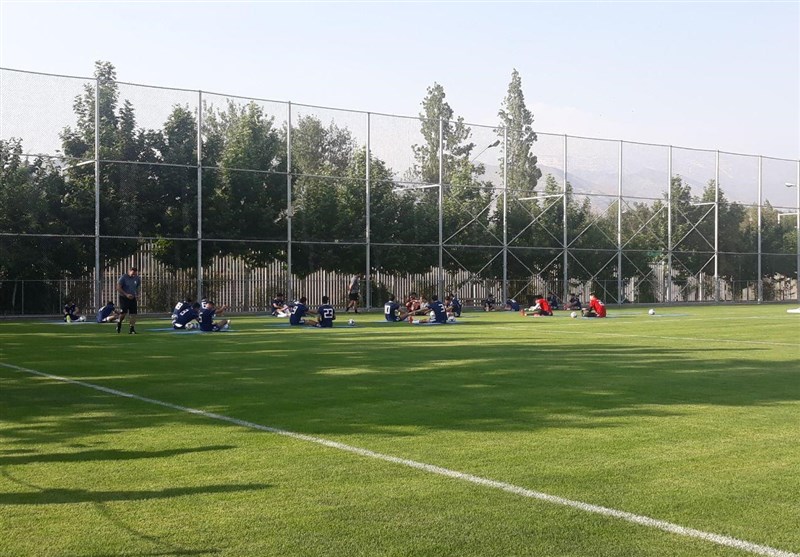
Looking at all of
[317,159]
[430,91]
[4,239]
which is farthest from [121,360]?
[430,91]

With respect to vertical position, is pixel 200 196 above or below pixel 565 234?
above

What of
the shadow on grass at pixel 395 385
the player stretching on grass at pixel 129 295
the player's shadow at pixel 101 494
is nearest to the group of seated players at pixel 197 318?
the player stretching on grass at pixel 129 295

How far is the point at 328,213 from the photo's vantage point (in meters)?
43.4

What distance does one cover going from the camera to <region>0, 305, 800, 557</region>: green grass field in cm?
495

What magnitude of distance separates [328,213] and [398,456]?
1445 inches

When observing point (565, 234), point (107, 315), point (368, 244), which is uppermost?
point (565, 234)

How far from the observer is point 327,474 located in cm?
644

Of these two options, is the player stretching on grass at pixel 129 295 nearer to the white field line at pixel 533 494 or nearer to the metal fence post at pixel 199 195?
the metal fence post at pixel 199 195

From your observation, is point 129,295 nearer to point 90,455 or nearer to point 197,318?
point 197,318

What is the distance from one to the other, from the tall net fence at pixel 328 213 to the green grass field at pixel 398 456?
22663 millimetres

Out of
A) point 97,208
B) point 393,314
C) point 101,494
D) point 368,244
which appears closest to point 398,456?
point 101,494

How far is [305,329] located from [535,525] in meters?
21.5

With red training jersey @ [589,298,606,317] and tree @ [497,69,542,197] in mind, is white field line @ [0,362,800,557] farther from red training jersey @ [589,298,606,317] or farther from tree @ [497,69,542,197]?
tree @ [497,69,542,197]

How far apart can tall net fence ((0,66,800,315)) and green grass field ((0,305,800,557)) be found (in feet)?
74.4
